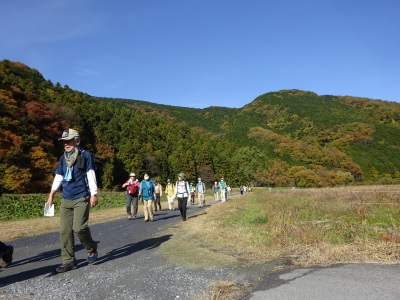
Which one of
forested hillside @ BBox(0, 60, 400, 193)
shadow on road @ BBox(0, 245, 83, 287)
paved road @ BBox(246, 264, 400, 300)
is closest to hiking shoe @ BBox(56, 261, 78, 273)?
shadow on road @ BBox(0, 245, 83, 287)

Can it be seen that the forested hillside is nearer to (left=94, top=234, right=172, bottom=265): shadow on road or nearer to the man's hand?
(left=94, top=234, right=172, bottom=265): shadow on road

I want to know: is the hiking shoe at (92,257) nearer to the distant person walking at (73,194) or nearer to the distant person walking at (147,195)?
the distant person walking at (73,194)

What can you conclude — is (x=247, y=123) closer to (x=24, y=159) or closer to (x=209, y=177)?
(x=209, y=177)

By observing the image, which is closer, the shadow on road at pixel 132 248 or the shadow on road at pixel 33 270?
the shadow on road at pixel 33 270

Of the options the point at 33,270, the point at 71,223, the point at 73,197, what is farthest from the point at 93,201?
the point at 33,270

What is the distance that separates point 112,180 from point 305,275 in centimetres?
6488

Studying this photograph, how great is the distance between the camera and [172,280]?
4.05m

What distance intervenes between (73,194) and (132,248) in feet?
7.57

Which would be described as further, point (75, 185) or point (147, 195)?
point (147, 195)

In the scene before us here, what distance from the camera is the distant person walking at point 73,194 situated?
15.5 ft

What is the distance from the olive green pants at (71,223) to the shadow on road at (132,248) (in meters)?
0.60

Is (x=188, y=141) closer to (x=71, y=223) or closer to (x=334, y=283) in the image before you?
(x=71, y=223)

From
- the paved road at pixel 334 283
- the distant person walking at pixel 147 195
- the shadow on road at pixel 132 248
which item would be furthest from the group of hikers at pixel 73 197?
the distant person walking at pixel 147 195

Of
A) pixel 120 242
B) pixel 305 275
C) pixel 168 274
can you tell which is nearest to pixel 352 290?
pixel 305 275
